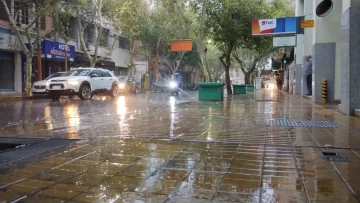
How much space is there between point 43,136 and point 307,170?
4183 millimetres

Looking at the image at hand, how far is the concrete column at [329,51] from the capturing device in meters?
14.1

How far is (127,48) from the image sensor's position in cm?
4222

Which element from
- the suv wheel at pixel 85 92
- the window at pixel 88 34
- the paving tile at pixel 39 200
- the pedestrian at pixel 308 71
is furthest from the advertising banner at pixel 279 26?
the window at pixel 88 34

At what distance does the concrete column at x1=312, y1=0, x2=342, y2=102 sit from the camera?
46.2 feet

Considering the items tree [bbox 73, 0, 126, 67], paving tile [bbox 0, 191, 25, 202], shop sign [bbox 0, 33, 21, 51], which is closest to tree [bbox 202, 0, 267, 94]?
tree [bbox 73, 0, 126, 67]

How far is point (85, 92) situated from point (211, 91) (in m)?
6.33

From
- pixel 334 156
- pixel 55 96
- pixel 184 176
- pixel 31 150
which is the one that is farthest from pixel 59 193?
pixel 55 96

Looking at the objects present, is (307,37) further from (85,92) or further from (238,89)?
(85,92)

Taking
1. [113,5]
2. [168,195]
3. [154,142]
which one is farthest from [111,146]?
[113,5]

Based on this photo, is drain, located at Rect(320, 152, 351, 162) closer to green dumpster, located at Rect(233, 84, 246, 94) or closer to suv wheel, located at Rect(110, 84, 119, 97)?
suv wheel, located at Rect(110, 84, 119, 97)

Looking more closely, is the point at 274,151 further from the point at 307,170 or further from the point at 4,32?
the point at 4,32

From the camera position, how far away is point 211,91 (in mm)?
16234

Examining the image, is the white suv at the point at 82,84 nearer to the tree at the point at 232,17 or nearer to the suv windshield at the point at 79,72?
the suv windshield at the point at 79,72

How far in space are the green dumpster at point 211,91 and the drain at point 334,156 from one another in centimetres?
1154
